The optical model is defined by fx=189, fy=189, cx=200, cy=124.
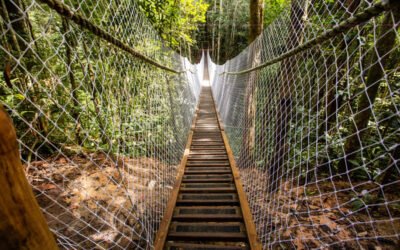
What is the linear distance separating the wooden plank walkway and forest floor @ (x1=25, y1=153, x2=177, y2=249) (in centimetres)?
15

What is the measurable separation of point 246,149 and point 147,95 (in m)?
1.67

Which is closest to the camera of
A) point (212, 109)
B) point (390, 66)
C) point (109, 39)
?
point (109, 39)

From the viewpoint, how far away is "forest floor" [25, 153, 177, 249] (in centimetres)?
121

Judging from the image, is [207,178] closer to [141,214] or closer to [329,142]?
[141,214]

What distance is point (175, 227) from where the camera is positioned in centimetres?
139

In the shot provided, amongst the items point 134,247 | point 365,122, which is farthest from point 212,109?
point 134,247

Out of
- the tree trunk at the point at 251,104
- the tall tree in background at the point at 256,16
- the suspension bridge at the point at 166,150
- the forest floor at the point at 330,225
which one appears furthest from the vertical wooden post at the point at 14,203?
the tall tree in background at the point at 256,16

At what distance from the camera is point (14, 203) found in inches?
11.5

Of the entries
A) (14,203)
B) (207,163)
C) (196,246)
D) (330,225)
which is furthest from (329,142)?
(14,203)

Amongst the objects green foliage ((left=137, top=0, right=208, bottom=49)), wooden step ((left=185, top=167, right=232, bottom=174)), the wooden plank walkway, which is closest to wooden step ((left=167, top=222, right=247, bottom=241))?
the wooden plank walkway

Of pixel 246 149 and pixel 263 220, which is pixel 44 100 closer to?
pixel 263 220

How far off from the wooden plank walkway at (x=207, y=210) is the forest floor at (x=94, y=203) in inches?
6.1

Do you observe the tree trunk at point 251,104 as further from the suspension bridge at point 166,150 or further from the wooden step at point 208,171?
the wooden step at point 208,171

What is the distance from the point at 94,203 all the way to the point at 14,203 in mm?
1337
